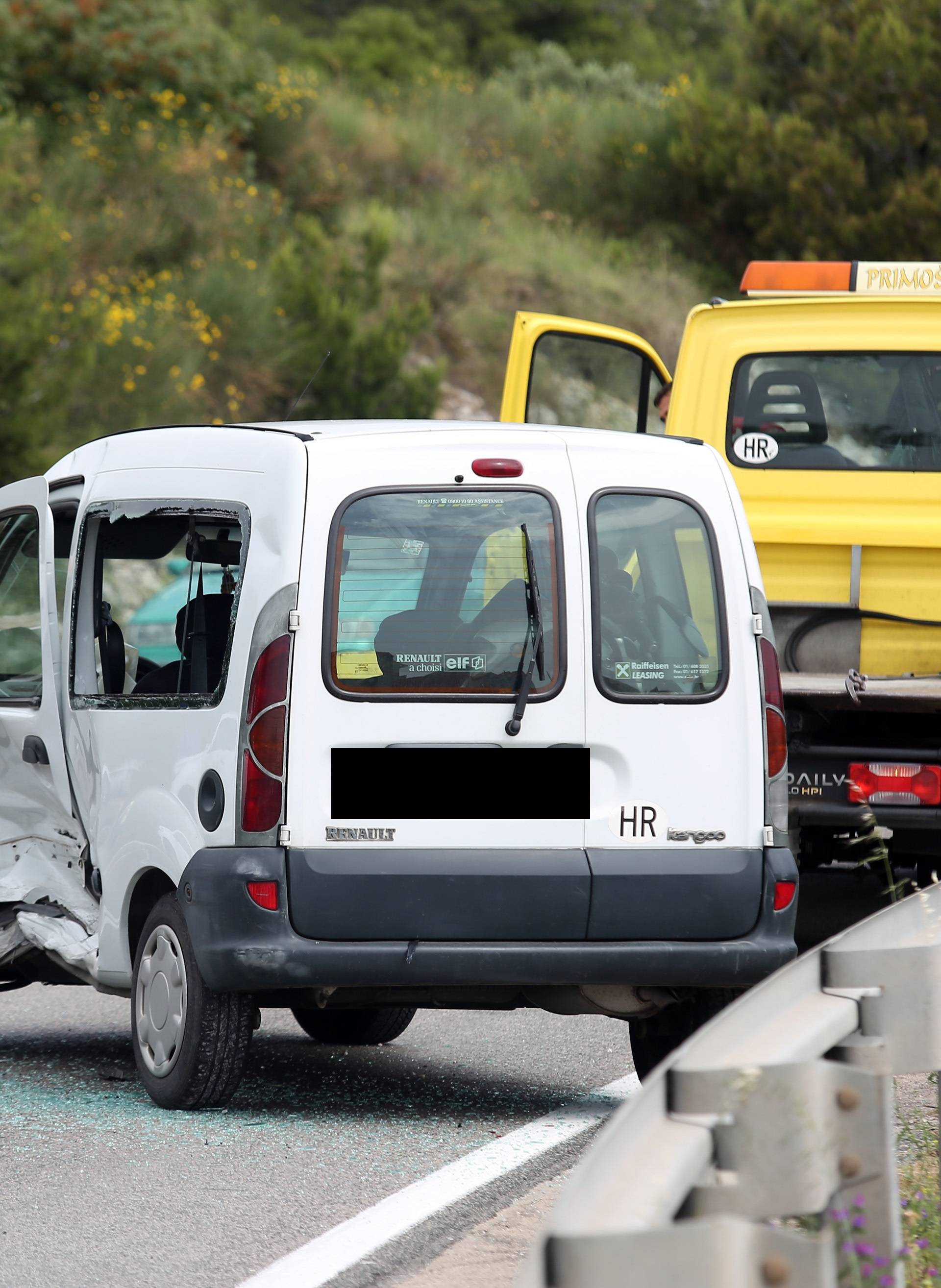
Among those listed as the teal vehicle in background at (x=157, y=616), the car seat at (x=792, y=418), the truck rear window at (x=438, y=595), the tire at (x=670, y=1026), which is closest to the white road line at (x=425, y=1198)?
the tire at (x=670, y=1026)

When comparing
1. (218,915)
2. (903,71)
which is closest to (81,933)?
(218,915)

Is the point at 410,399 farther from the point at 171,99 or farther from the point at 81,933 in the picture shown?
the point at 81,933

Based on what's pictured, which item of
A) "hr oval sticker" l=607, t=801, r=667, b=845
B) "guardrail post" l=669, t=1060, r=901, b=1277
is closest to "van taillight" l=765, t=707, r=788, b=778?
"hr oval sticker" l=607, t=801, r=667, b=845

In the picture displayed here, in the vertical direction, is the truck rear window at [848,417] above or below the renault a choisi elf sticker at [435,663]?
above

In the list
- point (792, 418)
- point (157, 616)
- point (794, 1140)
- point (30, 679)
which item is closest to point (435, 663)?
point (30, 679)

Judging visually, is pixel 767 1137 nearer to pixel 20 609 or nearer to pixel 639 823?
pixel 639 823

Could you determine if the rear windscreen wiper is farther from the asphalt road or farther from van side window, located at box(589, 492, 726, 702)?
the asphalt road

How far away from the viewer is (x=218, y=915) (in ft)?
18.9

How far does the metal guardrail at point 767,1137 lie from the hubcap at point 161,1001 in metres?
2.76

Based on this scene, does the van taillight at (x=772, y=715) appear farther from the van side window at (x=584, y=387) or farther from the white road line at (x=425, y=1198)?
the van side window at (x=584, y=387)

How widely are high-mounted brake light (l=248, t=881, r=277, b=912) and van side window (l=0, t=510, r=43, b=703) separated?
170 cm

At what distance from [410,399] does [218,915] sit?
63.4 ft

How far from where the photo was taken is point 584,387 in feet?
95.7

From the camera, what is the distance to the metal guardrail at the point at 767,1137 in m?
2.49
